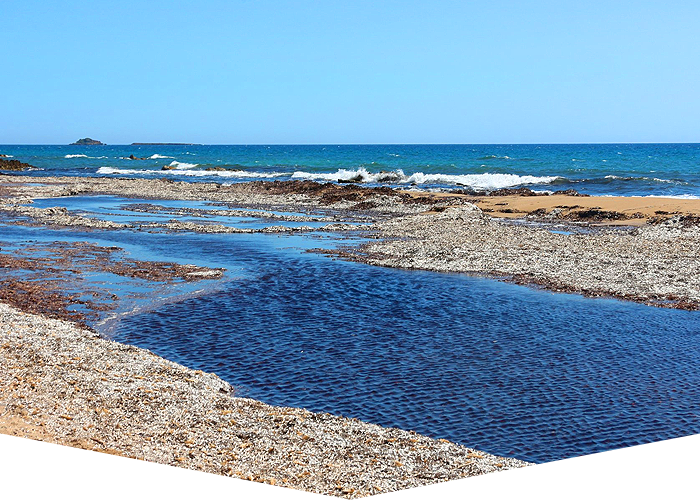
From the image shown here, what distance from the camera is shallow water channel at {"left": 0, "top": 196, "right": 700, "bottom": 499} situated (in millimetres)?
10984

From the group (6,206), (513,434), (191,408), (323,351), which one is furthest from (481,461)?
(6,206)

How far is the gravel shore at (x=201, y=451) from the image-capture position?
838 centimetres

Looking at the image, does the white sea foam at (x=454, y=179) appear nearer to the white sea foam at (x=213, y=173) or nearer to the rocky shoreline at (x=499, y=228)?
the white sea foam at (x=213, y=173)

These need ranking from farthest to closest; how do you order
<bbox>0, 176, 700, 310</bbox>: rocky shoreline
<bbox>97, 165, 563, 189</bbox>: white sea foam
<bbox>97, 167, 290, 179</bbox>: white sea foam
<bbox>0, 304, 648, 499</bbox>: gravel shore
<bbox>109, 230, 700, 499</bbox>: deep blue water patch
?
<bbox>97, 167, 290, 179</bbox>: white sea foam → <bbox>97, 165, 563, 189</bbox>: white sea foam → <bbox>0, 176, 700, 310</bbox>: rocky shoreline → <bbox>109, 230, 700, 499</bbox>: deep blue water patch → <bbox>0, 304, 648, 499</bbox>: gravel shore

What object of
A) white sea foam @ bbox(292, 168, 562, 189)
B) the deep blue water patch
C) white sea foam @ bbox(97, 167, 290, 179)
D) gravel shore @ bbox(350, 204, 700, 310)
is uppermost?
white sea foam @ bbox(97, 167, 290, 179)

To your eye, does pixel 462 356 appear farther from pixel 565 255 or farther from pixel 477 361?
pixel 565 255

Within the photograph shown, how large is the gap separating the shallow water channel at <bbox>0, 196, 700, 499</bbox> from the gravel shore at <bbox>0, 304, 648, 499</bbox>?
94cm

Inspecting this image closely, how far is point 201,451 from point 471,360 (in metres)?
7.45

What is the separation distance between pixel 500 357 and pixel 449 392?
266cm

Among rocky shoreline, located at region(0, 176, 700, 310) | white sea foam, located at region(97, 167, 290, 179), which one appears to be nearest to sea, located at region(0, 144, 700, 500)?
rocky shoreline, located at region(0, 176, 700, 310)

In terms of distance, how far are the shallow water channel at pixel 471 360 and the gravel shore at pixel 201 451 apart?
0.94 metres

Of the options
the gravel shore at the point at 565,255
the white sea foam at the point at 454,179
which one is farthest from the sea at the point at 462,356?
the white sea foam at the point at 454,179

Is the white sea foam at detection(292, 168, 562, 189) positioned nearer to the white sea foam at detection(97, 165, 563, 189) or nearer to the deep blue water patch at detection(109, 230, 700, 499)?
the white sea foam at detection(97, 165, 563, 189)

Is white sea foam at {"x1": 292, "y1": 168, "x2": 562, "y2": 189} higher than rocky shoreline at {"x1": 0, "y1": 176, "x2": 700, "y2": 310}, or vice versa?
white sea foam at {"x1": 292, "y1": 168, "x2": 562, "y2": 189}
